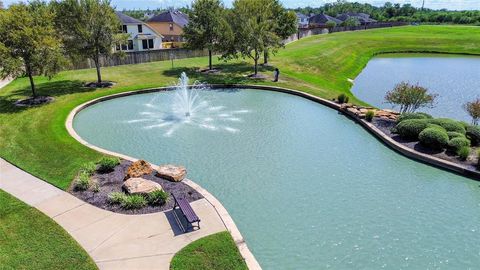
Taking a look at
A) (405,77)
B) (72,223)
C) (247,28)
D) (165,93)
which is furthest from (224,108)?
(405,77)

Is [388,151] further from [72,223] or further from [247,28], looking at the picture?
[247,28]

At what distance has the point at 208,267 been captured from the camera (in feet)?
32.1

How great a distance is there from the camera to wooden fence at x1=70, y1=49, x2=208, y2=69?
3897 cm

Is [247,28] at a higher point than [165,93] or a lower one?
higher

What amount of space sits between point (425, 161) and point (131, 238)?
44.3ft

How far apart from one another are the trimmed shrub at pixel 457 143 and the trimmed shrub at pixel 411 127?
1669 millimetres

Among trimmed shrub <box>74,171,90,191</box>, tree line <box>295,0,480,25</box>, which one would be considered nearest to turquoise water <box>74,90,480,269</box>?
trimmed shrub <box>74,171,90,191</box>

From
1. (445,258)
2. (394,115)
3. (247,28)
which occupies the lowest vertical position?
(445,258)

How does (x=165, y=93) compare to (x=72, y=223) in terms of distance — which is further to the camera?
(x=165, y=93)

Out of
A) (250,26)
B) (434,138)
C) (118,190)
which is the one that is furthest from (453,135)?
(250,26)

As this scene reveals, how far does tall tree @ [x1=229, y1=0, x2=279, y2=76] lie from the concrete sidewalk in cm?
2220

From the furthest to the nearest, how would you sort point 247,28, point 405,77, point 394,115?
point 405,77 < point 247,28 < point 394,115

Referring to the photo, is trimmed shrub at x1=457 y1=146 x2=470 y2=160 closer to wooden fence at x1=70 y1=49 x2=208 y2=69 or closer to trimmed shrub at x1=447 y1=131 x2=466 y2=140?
trimmed shrub at x1=447 y1=131 x2=466 y2=140

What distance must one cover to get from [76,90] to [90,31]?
16.1 feet
